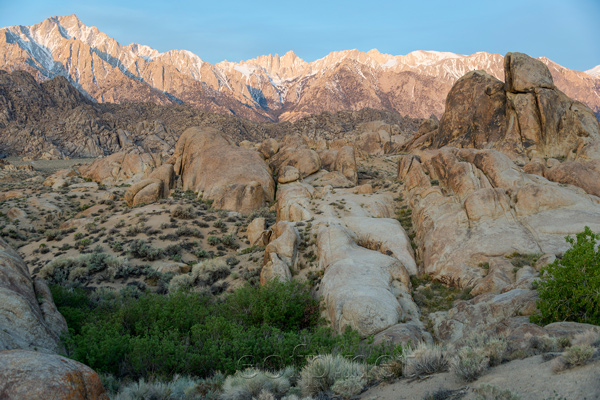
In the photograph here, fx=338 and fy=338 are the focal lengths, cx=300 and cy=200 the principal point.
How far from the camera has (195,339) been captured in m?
8.25

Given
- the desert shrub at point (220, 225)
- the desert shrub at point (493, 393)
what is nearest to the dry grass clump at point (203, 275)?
the desert shrub at point (220, 225)

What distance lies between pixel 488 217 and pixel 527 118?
75.2 feet

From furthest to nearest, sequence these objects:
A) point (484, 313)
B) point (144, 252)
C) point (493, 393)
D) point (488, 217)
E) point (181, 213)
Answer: point (181, 213)
point (144, 252)
point (488, 217)
point (484, 313)
point (493, 393)

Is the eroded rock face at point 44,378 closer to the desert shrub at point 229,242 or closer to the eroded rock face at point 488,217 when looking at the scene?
the eroded rock face at point 488,217

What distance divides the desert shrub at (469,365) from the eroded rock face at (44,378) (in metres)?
4.73

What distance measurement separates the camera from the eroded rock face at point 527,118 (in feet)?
101

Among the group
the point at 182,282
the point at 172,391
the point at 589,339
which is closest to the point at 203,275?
the point at 182,282

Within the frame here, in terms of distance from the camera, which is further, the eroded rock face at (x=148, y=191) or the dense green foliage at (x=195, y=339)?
the eroded rock face at (x=148, y=191)

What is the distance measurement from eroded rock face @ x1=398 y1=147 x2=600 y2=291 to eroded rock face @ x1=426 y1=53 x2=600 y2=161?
1529 centimetres

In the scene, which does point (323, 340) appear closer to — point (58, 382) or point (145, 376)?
point (145, 376)

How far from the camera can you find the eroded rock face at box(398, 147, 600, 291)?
14.4 meters

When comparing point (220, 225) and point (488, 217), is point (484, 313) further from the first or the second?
point (220, 225)

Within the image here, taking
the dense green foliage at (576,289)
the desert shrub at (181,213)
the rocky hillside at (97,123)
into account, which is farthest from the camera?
the rocky hillside at (97,123)

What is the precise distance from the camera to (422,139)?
163 ft
